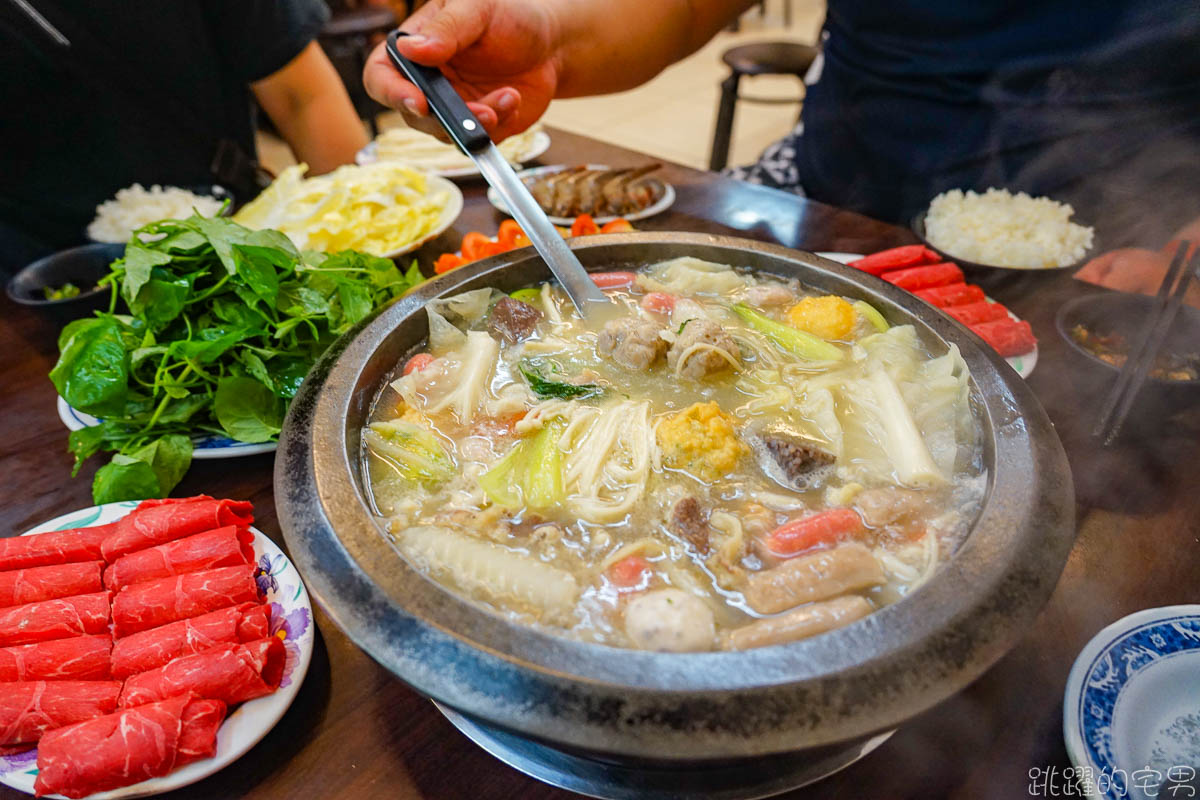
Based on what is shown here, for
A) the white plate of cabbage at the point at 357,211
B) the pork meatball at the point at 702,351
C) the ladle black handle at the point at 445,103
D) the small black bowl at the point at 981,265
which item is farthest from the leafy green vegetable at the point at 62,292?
the small black bowl at the point at 981,265

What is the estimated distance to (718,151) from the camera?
5.44 meters

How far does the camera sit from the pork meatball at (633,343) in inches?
67.9

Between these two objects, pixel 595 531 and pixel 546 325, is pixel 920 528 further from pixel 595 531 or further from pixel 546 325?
pixel 546 325

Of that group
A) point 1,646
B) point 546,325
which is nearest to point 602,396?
point 546,325

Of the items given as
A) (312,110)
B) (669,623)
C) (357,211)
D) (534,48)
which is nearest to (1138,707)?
(669,623)

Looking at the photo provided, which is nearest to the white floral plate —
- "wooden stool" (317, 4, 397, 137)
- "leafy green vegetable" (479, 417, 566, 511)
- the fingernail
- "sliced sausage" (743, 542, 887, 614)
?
"leafy green vegetable" (479, 417, 566, 511)

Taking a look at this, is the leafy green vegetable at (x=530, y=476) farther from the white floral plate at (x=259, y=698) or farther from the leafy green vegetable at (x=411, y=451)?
the white floral plate at (x=259, y=698)

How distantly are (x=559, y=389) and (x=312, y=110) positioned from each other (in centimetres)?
346

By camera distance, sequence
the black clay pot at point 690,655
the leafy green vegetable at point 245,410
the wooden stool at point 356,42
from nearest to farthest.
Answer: the black clay pot at point 690,655, the leafy green vegetable at point 245,410, the wooden stool at point 356,42

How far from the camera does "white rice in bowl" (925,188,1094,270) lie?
8.72 feet

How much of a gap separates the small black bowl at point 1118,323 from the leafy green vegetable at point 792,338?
97cm

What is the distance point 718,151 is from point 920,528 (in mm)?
4783

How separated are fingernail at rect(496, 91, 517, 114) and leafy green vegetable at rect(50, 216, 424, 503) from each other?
85cm

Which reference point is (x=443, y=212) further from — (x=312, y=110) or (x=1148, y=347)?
(x=1148, y=347)
